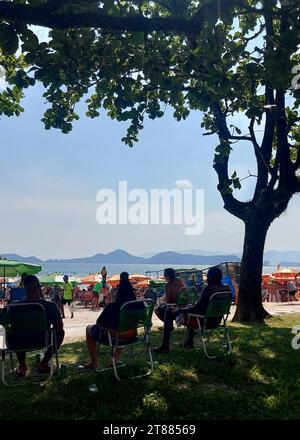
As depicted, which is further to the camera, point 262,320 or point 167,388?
point 262,320

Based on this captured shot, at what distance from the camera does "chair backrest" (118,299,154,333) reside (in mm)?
5996

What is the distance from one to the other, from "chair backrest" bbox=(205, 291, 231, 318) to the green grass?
710 mm

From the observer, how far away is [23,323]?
5.75 metres

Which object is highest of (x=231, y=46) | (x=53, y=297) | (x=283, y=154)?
(x=231, y=46)

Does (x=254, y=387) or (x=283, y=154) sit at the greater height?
(x=283, y=154)

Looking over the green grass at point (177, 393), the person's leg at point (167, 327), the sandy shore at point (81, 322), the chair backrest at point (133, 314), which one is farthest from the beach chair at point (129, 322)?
the sandy shore at point (81, 322)

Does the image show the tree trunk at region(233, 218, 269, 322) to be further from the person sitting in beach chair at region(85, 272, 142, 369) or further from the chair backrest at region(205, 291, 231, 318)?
the person sitting in beach chair at region(85, 272, 142, 369)

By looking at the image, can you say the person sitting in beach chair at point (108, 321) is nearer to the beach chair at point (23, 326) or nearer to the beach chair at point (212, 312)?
the beach chair at point (23, 326)

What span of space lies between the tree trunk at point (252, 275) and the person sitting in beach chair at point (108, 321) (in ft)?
24.5

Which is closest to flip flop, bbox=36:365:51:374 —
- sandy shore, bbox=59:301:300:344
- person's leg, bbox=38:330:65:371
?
person's leg, bbox=38:330:65:371

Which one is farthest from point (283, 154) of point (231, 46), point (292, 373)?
point (292, 373)

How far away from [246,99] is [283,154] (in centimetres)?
413

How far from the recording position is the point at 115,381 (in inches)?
230
